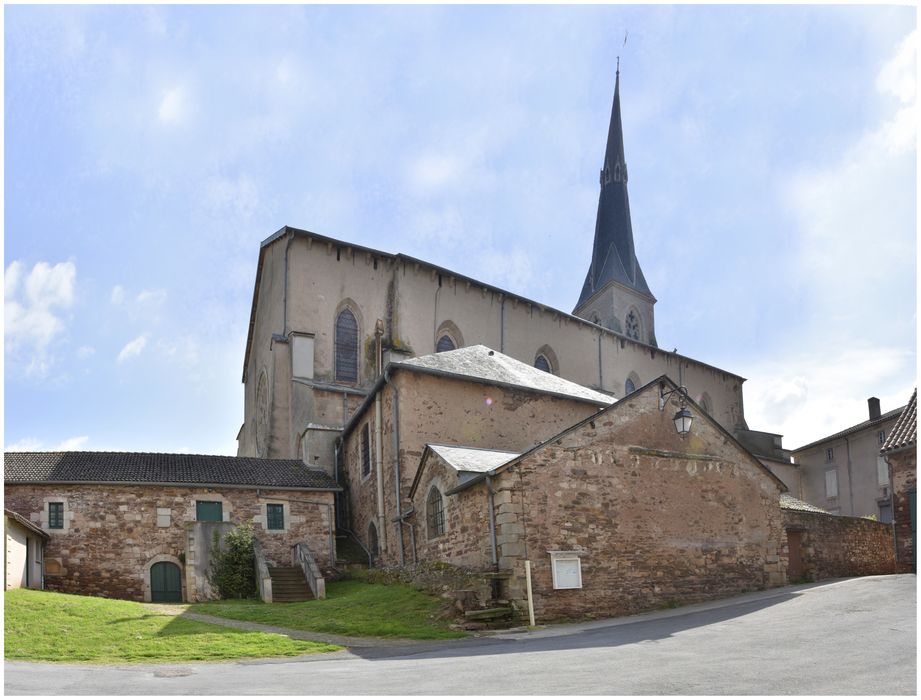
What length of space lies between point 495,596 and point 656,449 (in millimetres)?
5344

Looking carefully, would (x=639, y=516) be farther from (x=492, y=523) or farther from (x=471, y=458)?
(x=471, y=458)

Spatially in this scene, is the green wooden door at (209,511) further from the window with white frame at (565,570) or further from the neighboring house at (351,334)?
the window with white frame at (565,570)

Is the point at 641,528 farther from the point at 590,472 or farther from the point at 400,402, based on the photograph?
the point at 400,402

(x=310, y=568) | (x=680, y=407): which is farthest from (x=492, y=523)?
(x=310, y=568)

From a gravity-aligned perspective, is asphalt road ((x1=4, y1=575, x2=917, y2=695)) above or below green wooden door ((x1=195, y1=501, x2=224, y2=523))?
below

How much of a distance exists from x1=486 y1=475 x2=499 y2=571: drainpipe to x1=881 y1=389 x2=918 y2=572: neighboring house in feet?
36.9

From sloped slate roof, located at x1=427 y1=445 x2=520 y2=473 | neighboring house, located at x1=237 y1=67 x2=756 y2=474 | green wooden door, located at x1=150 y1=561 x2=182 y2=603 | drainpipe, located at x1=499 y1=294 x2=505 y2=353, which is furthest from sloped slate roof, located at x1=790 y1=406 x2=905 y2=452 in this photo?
green wooden door, located at x1=150 y1=561 x2=182 y2=603

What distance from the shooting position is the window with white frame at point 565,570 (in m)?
16.4

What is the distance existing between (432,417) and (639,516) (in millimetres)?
6922

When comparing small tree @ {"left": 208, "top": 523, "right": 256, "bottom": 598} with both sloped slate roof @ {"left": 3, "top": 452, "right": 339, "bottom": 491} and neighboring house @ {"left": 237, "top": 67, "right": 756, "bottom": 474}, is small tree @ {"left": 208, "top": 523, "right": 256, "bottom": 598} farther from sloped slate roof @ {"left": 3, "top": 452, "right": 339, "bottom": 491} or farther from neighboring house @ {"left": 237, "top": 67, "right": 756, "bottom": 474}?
neighboring house @ {"left": 237, "top": 67, "right": 756, "bottom": 474}

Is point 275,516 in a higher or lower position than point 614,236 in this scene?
lower

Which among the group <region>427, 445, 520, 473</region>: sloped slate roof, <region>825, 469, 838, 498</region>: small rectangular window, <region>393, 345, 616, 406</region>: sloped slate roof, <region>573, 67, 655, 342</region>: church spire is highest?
<region>573, 67, 655, 342</region>: church spire

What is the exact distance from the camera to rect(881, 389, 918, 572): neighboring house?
20.8 meters

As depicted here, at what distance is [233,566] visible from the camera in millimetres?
21984
